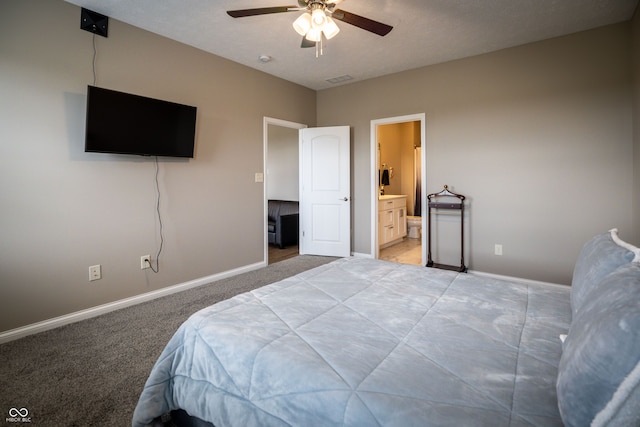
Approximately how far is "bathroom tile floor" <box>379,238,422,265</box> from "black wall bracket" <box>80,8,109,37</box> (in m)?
4.26

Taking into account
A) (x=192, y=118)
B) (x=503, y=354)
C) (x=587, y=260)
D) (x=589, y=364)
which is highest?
(x=192, y=118)

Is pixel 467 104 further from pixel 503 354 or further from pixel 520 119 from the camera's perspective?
pixel 503 354

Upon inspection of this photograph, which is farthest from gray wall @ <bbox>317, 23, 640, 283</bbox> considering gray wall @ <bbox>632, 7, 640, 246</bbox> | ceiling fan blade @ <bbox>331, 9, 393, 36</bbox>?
ceiling fan blade @ <bbox>331, 9, 393, 36</bbox>

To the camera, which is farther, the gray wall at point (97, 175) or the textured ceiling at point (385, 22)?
the textured ceiling at point (385, 22)

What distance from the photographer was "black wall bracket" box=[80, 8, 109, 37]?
8.64 feet

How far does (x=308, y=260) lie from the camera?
15.4ft

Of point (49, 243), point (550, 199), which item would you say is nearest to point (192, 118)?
point (49, 243)

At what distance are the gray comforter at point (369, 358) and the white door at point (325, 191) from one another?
3102 mm

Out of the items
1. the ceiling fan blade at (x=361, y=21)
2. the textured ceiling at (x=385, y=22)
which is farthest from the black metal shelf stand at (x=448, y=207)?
the ceiling fan blade at (x=361, y=21)

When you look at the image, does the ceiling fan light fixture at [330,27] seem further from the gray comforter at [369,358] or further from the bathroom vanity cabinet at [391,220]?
the bathroom vanity cabinet at [391,220]

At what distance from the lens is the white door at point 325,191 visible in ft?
15.7

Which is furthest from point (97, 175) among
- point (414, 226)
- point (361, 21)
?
point (414, 226)

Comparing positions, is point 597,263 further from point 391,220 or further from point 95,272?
point 391,220

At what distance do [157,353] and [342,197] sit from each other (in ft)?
10.7
